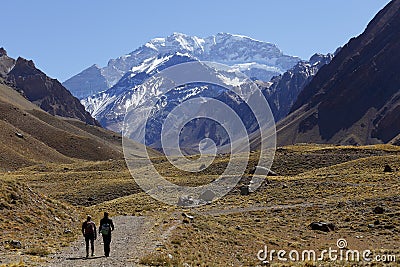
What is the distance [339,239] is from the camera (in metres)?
34.6

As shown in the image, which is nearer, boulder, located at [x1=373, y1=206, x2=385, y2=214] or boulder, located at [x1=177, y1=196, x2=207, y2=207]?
boulder, located at [x1=373, y1=206, x2=385, y2=214]

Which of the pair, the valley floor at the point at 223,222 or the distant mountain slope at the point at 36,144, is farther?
the distant mountain slope at the point at 36,144

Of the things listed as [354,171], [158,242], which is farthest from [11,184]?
[354,171]

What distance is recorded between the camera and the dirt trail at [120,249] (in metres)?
22.0

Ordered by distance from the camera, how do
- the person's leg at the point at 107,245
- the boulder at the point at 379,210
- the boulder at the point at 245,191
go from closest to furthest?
the person's leg at the point at 107,245 < the boulder at the point at 379,210 < the boulder at the point at 245,191

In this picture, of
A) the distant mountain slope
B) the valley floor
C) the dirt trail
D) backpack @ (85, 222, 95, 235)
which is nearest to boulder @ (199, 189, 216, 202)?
the valley floor

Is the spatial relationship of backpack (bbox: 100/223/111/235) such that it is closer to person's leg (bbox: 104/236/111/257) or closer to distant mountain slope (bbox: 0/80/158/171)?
person's leg (bbox: 104/236/111/257)

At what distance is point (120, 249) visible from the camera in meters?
25.6

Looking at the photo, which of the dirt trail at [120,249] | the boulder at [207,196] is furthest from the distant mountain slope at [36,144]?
the dirt trail at [120,249]

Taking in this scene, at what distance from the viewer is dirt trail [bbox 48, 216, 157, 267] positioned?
→ 72.0 ft

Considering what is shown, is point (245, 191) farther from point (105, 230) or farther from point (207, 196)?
point (105, 230)

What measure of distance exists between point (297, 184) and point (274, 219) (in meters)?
17.9

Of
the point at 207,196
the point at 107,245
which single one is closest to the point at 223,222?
the point at 107,245

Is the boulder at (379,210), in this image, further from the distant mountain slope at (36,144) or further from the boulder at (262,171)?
the distant mountain slope at (36,144)
